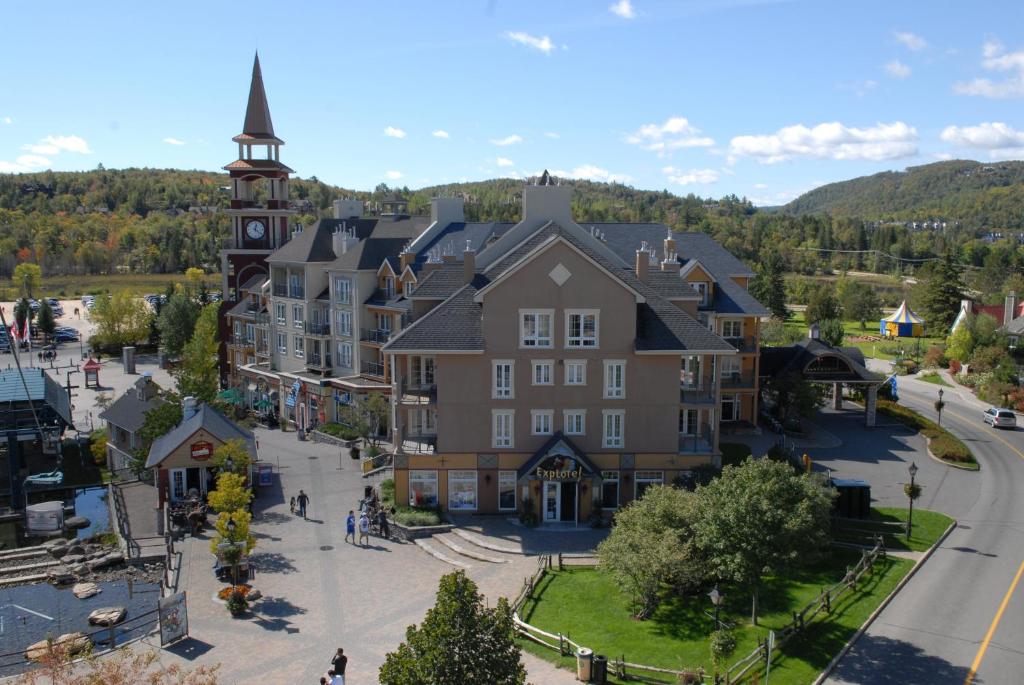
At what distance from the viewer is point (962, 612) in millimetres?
25516

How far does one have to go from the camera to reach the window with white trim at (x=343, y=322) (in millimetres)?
55338

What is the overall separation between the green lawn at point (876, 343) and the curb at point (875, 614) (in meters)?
50.8

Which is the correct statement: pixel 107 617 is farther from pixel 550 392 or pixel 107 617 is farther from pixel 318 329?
pixel 318 329

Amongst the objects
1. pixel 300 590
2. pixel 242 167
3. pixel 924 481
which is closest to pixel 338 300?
pixel 242 167

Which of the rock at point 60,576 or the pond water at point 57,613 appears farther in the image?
the rock at point 60,576

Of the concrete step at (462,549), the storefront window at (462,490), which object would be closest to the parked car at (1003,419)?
the storefront window at (462,490)

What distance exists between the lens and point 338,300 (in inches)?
2202

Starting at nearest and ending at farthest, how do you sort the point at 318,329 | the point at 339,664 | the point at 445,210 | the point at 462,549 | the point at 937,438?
the point at 339,664
the point at 462,549
the point at 937,438
the point at 318,329
the point at 445,210

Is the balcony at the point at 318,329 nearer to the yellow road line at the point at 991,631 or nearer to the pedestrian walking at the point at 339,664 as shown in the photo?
the pedestrian walking at the point at 339,664

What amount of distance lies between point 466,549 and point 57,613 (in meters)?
14.3

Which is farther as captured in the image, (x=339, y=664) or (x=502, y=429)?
(x=502, y=429)

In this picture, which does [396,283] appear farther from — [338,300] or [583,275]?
[583,275]

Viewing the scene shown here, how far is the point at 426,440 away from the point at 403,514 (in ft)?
11.6

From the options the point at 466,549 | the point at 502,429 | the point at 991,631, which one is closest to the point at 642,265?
the point at 502,429
